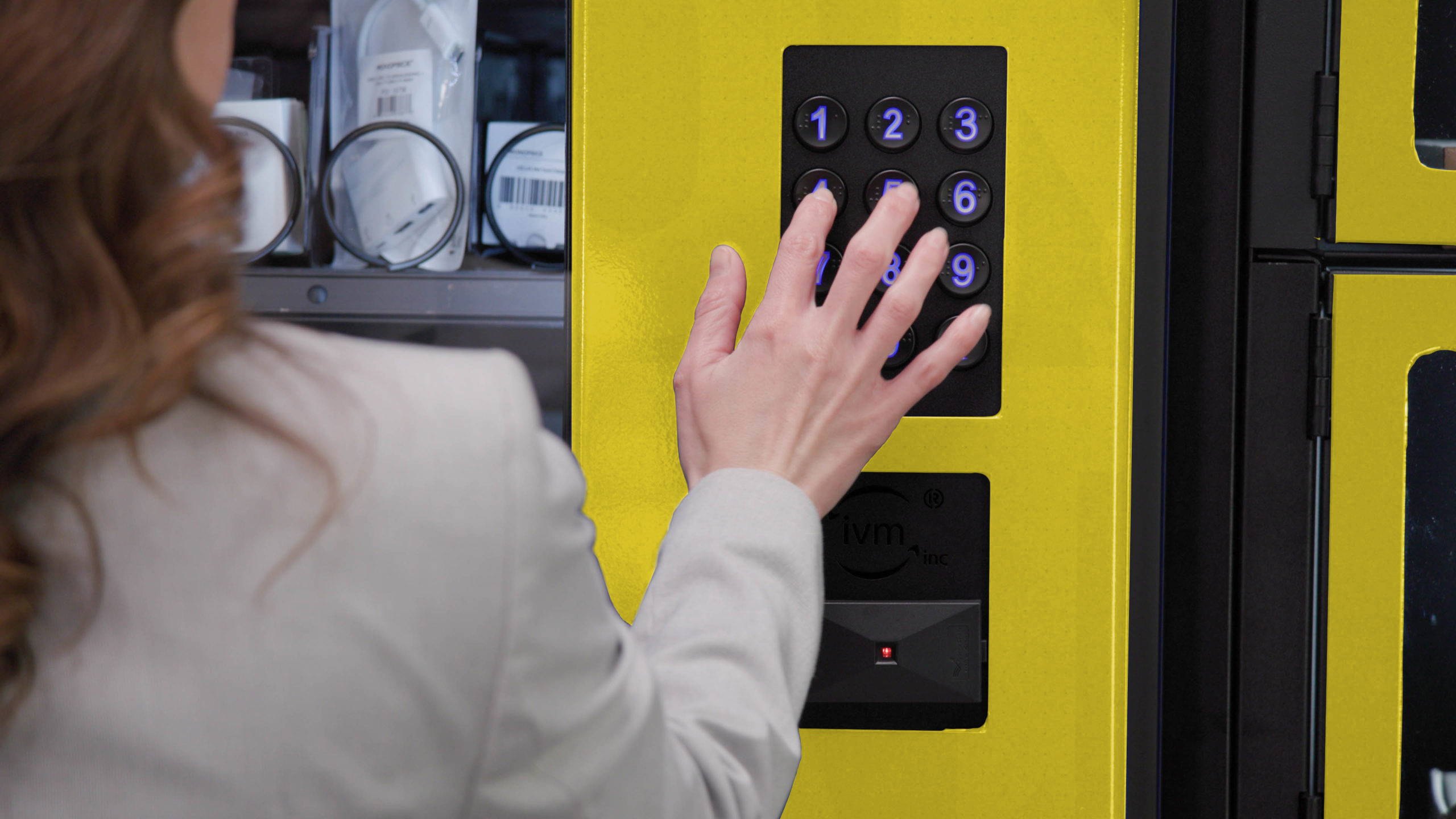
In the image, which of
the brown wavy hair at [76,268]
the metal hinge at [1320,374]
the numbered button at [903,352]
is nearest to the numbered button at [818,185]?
the numbered button at [903,352]

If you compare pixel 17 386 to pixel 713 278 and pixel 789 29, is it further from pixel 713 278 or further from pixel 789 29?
pixel 789 29

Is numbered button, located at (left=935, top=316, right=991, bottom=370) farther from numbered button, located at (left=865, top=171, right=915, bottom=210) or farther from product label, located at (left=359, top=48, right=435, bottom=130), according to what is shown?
product label, located at (left=359, top=48, right=435, bottom=130)

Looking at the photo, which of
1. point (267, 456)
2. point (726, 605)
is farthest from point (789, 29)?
point (267, 456)

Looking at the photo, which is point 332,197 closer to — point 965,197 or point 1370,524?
point 965,197

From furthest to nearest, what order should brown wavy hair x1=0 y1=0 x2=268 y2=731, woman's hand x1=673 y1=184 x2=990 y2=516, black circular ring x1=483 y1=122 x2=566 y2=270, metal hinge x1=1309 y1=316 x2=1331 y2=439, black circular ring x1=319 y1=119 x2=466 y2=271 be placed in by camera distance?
black circular ring x1=483 y1=122 x2=566 y2=270 → black circular ring x1=319 y1=119 x2=466 y2=271 → metal hinge x1=1309 y1=316 x2=1331 y2=439 → woman's hand x1=673 y1=184 x2=990 y2=516 → brown wavy hair x1=0 y1=0 x2=268 y2=731

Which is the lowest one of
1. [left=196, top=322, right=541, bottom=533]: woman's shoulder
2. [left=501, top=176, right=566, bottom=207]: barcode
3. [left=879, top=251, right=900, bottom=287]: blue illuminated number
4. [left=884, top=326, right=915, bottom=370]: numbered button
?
[left=196, top=322, right=541, bottom=533]: woman's shoulder

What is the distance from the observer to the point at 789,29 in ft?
2.60

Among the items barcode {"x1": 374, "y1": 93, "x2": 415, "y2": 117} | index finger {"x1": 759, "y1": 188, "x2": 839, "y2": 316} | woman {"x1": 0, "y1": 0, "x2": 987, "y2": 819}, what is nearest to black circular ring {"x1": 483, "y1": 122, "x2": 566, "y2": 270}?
barcode {"x1": 374, "y1": 93, "x2": 415, "y2": 117}

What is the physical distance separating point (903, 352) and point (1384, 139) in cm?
37

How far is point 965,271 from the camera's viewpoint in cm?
78

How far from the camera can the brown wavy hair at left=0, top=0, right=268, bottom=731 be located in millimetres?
365

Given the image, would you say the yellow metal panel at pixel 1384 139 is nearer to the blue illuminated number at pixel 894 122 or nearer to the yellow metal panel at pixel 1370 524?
the yellow metal panel at pixel 1370 524

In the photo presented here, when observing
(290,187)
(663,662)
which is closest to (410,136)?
(290,187)

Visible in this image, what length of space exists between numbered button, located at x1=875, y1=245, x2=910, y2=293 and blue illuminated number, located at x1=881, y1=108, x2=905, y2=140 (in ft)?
0.26
